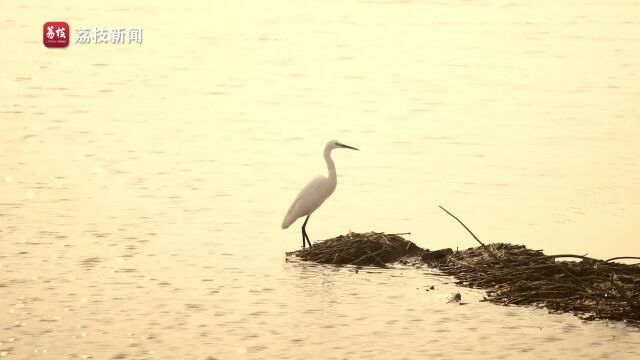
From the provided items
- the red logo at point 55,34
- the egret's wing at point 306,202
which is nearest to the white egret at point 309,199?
→ the egret's wing at point 306,202

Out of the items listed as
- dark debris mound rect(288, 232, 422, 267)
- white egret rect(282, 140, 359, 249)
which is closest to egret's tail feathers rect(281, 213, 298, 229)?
white egret rect(282, 140, 359, 249)

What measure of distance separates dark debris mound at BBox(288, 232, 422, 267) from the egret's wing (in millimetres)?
1103

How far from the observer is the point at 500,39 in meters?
34.8

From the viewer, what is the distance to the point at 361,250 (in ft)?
50.0

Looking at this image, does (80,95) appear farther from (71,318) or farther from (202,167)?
(71,318)

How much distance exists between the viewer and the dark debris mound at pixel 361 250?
599 inches

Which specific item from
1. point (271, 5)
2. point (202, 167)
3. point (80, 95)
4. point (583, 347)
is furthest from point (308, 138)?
point (271, 5)

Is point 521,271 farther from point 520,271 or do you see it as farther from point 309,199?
point 309,199

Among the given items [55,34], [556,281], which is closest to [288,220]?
[556,281]

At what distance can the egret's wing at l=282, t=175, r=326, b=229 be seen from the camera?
54.3ft

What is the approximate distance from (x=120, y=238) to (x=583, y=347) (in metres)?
6.49

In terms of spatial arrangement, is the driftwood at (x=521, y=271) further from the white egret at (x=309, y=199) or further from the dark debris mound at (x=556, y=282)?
the white egret at (x=309, y=199)

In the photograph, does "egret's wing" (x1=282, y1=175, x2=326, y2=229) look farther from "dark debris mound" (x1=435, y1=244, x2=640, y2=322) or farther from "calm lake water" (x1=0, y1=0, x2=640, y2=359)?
"dark debris mound" (x1=435, y1=244, x2=640, y2=322)

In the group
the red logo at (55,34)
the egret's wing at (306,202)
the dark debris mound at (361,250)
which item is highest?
the red logo at (55,34)
